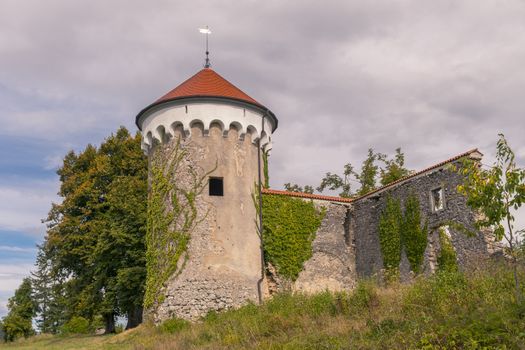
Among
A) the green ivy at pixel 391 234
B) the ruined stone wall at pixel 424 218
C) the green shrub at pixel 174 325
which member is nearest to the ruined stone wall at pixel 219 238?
the green shrub at pixel 174 325

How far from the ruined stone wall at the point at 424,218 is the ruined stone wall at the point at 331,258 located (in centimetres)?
38

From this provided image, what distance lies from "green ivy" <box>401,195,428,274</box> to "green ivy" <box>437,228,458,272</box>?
650 mm

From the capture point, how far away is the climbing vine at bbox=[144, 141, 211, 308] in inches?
727

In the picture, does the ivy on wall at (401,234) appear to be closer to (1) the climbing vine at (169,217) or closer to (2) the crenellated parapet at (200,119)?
(2) the crenellated parapet at (200,119)

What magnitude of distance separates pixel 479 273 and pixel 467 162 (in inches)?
175

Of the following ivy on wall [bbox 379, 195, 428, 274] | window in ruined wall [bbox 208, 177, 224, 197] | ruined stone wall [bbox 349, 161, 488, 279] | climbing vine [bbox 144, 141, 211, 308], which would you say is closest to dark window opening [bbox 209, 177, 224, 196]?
window in ruined wall [bbox 208, 177, 224, 197]

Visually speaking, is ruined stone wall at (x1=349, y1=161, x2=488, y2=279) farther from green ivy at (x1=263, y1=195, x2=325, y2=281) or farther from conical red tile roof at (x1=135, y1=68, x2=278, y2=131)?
conical red tile roof at (x1=135, y1=68, x2=278, y2=131)

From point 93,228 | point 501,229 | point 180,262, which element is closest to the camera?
point 501,229

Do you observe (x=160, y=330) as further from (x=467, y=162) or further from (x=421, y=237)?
(x=467, y=162)

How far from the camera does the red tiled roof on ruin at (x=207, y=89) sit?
19.8 meters

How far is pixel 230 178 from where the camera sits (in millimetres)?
19344

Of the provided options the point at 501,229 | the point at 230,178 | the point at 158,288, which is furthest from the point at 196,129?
the point at 501,229

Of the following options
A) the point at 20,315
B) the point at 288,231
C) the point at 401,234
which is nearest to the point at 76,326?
the point at 20,315

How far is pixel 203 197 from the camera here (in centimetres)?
1891
